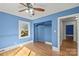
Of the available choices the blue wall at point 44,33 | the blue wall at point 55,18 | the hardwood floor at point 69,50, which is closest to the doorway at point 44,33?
the blue wall at point 44,33

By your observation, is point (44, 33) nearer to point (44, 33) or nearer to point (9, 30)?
point (44, 33)

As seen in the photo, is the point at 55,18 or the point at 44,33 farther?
the point at 44,33

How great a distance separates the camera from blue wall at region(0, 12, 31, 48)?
1234 millimetres

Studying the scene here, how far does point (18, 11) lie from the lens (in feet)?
4.16

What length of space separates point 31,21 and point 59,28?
562 mm

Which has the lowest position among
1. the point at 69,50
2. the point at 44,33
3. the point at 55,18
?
the point at 69,50

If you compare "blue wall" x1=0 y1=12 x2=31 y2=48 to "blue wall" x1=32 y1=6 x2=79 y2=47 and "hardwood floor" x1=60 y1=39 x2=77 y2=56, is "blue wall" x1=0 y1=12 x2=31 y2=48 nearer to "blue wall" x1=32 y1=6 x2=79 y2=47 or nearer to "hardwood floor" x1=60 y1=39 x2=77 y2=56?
"blue wall" x1=32 y1=6 x2=79 y2=47

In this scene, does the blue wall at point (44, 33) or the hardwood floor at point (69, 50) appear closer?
the hardwood floor at point (69, 50)

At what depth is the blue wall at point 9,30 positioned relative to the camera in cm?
123

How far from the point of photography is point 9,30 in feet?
4.28

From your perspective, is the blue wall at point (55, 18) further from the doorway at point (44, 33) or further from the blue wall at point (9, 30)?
the blue wall at point (9, 30)

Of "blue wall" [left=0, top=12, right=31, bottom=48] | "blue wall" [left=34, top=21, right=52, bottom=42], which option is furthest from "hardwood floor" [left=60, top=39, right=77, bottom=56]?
"blue wall" [left=0, top=12, right=31, bottom=48]

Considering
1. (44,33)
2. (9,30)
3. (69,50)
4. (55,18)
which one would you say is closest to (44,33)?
(44,33)

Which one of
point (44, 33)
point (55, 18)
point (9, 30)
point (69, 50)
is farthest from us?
point (44, 33)
